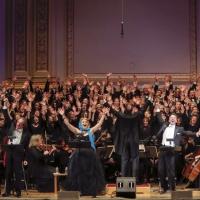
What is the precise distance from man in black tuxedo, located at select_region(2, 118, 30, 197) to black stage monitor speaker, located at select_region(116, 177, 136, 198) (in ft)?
6.24

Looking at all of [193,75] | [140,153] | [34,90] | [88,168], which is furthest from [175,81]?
[88,168]

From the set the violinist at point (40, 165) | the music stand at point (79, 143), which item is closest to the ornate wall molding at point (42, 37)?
the violinist at point (40, 165)

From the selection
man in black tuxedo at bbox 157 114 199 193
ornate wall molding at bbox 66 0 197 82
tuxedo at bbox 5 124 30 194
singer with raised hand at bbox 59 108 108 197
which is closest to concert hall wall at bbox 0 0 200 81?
ornate wall molding at bbox 66 0 197 82

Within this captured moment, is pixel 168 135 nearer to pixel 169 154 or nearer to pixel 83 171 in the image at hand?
pixel 169 154

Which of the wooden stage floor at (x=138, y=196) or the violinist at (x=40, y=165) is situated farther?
the violinist at (x=40, y=165)

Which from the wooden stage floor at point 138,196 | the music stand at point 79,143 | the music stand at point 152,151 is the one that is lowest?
the wooden stage floor at point 138,196

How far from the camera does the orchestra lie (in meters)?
10.5

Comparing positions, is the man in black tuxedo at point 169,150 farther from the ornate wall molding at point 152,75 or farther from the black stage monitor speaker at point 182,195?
the ornate wall molding at point 152,75

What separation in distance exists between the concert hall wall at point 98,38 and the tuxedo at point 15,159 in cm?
664

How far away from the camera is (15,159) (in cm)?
1049

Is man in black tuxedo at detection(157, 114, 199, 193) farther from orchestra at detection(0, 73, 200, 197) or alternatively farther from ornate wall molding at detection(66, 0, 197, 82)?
ornate wall molding at detection(66, 0, 197, 82)

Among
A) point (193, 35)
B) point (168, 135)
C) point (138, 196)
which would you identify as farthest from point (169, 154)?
point (193, 35)

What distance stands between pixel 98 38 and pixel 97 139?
20.3 ft

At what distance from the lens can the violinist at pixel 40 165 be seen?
444 inches
